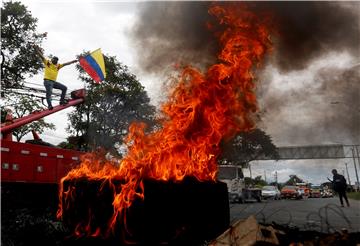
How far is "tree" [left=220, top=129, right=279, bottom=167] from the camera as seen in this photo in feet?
128

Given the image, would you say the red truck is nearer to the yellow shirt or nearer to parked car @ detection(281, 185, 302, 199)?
the yellow shirt

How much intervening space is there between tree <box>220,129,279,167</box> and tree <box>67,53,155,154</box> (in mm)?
14883

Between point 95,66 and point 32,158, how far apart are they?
417 cm

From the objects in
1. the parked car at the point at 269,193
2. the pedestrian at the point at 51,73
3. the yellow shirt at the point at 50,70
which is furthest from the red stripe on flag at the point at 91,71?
the parked car at the point at 269,193

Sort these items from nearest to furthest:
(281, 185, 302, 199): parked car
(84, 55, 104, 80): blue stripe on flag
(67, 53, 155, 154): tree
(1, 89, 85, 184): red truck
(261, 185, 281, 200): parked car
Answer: (1, 89, 85, 184): red truck → (84, 55, 104, 80): blue stripe on flag → (67, 53, 155, 154): tree → (261, 185, 281, 200): parked car → (281, 185, 302, 199): parked car

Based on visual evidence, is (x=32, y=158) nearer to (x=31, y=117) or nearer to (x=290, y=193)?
(x=31, y=117)

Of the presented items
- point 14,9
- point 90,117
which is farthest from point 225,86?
point 14,9

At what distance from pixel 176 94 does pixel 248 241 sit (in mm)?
4614

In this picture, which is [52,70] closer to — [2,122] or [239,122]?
[2,122]

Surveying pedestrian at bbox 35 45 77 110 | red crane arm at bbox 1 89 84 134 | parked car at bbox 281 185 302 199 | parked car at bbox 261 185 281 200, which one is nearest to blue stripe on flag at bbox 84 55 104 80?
pedestrian at bbox 35 45 77 110

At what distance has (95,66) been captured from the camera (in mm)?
13430

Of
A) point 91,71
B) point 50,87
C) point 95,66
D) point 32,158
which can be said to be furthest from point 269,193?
point 32,158

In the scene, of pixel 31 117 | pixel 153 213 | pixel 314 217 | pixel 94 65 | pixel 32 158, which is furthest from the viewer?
pixel 94 65

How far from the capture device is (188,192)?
727 cm
